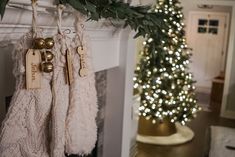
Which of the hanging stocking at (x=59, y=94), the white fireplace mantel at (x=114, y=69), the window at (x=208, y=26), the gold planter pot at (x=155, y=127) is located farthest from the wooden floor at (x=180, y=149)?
the window at (x=208, y=26)

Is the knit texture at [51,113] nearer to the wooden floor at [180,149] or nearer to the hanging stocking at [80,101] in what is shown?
the hanging stocking at [80,101]

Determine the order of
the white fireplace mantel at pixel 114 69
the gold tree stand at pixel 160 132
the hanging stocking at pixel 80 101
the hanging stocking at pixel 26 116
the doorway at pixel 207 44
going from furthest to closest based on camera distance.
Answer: the doorway at pixel 207 44, the gold tree stand at pixel 160 132, the white fireplace mantel at pixel 114 69, the hanging stocking at pixel 80 101, the hanging stocking at pixel 26 116

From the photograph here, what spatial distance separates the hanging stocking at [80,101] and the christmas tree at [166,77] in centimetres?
331

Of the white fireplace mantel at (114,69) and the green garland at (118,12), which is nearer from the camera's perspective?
the green garland at (118,12)

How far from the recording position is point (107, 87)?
2180 millimetres

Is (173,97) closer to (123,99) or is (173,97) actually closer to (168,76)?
(168,76)

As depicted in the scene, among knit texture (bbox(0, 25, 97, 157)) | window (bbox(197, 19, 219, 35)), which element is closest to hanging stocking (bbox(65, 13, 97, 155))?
knit texture (bbox(0, 25, 97, 157))

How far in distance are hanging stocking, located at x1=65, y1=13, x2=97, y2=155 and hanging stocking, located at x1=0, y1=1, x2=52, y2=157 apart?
10 centimetres

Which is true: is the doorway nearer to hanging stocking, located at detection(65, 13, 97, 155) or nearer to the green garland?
the green garland

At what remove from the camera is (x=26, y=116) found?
104 centimetres

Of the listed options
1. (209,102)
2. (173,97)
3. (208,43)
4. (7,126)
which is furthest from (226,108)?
(7,126)

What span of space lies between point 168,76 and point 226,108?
230cm

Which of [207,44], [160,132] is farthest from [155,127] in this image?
[207,44]

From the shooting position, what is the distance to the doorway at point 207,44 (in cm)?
841
